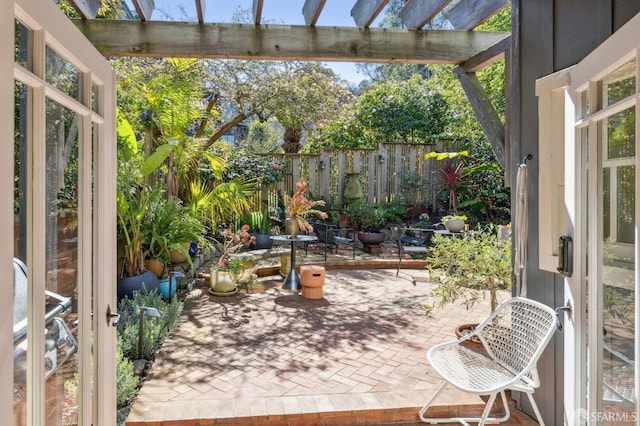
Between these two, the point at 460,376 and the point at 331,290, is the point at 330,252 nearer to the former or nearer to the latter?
the point at 331,290

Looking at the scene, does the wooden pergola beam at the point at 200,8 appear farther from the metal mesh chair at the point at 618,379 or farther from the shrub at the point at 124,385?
the metal mesh chair at the point at 618,379

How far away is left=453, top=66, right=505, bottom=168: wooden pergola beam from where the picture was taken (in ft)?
11.2

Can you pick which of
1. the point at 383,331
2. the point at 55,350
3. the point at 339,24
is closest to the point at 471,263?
the point at 383,331

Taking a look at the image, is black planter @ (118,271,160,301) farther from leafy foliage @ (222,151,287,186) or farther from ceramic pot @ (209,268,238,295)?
leafy foliage @ (222,151,287,186)

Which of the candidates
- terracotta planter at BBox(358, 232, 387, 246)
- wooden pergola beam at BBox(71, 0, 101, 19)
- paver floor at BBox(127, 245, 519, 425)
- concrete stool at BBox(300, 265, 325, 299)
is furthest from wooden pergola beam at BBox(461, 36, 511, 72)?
terracotta planter at BBox(358, 232, 387, 246)

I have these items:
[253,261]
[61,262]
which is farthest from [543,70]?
[253,261]

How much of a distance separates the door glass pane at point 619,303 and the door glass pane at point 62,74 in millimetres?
2070

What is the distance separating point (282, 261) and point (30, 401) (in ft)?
16.5

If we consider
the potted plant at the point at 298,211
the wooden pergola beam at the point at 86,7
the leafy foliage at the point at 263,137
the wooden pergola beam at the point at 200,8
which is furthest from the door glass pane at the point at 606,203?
→ the leafy foliage at the point at 263,137

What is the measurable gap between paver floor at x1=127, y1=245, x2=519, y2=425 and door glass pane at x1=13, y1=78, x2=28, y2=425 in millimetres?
1320

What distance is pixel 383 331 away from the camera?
152 inches

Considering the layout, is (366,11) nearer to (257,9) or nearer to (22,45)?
(257,9)

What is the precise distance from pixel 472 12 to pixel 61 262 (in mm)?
3528

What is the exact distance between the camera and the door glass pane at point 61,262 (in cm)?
133
